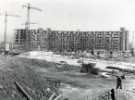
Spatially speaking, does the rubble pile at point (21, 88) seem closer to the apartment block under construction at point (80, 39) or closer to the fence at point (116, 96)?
the fence at point (116, 96)

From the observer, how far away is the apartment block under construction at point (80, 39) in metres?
50.7

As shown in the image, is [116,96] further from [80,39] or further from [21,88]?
[80,39]

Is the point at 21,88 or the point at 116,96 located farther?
the point at 116,96

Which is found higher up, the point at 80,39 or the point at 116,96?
the point at 80,39

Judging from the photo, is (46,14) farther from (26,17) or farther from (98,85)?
(98,85)

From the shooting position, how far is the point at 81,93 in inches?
379

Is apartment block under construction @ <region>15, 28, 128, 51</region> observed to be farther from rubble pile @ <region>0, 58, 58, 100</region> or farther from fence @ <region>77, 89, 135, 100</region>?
fence @ <region>77, 89, 135, 100</region>

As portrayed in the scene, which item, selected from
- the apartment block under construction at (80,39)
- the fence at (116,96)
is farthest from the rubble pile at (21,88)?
the apartment block under construction at (80,39)

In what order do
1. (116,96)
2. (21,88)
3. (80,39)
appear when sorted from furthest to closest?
1. (80,39)
2. (116,96)
3. (21,88)

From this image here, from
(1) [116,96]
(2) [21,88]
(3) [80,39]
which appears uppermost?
(3) [80,39]

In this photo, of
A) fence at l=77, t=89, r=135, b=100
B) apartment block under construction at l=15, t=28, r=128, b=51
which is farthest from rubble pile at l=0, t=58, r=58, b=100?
apartment block under construction at l=15, t=28, r=128, b=51

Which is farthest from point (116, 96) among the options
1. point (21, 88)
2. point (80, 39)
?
point (80, 39)

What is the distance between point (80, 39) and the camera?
56062mm

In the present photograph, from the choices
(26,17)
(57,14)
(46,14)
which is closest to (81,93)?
(57,14)
